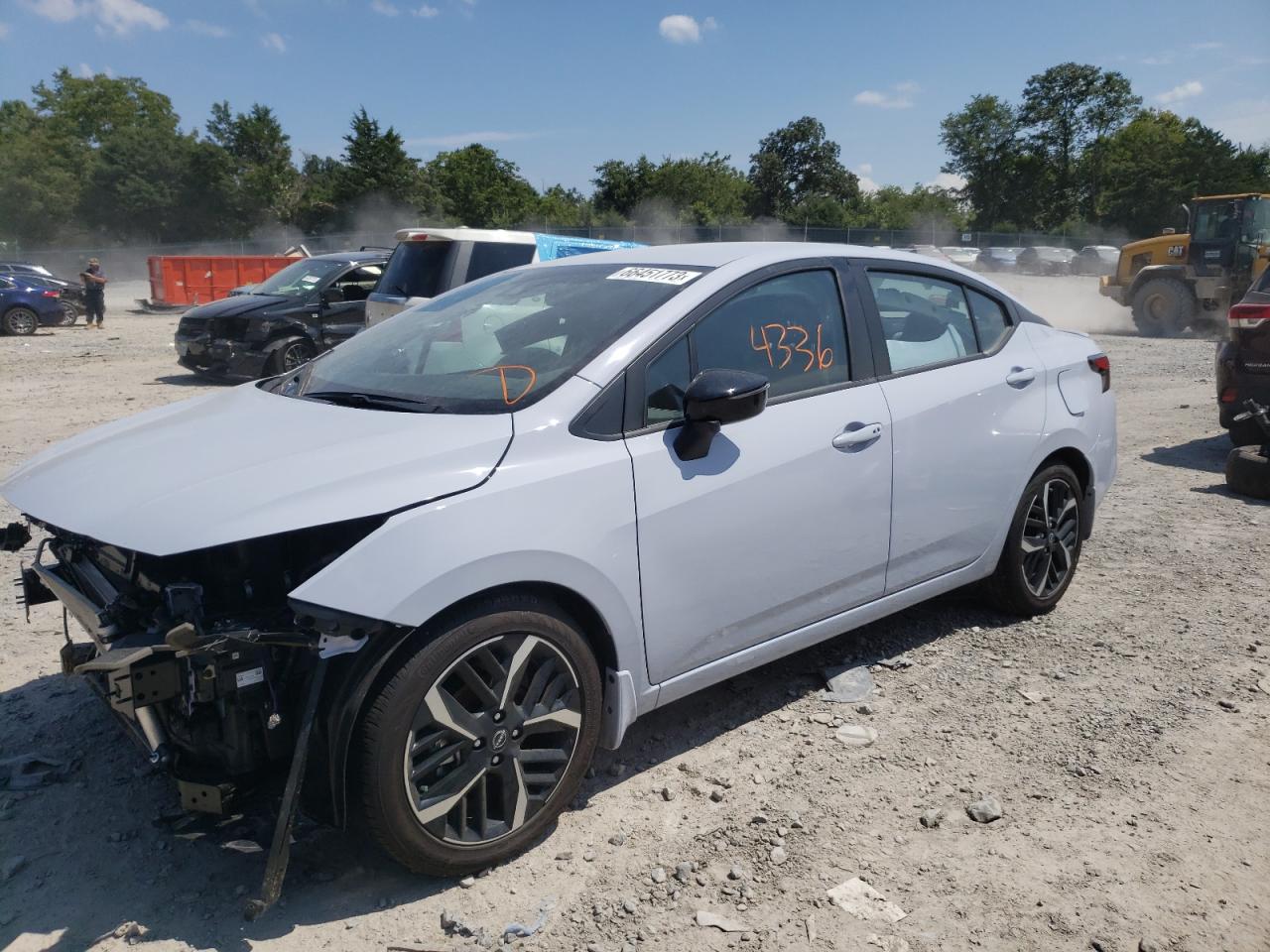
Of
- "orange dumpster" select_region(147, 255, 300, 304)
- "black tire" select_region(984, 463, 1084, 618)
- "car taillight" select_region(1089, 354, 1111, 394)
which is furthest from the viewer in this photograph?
"orange dumpster" select_region(147, 255, 300, 304)

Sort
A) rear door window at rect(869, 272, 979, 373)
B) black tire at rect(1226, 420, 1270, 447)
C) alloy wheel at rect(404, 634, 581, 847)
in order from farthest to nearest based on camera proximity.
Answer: black tire at rect(1226, 420, 1270, 447), rear door window at rect(869, 272, 979, 373), alloy wheel at rect(404, 634, 581, 847)

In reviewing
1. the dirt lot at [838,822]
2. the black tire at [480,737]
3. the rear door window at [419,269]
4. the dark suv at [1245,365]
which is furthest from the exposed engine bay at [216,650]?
the rear door window at [419,269]

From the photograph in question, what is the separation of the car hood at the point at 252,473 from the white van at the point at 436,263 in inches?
303

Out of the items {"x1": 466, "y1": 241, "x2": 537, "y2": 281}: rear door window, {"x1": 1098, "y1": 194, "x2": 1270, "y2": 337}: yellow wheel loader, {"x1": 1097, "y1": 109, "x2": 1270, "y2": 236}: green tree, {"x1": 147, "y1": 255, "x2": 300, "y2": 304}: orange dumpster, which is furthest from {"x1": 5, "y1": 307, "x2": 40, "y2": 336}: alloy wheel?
{"x1": 1097, "y1": 109, "x2": 1270, "y2": 236}: green tree

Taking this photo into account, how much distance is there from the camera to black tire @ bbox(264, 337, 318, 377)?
42.3ft

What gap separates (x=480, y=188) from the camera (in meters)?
62.2

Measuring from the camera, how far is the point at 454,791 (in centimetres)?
Result: 268

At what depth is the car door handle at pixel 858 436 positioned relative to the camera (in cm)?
353

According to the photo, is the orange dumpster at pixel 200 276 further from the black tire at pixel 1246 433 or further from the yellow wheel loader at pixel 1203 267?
the black tire at pixel 1246 433

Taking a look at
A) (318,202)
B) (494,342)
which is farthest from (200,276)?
(318,202)

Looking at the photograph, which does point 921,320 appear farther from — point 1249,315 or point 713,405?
point 1249,315

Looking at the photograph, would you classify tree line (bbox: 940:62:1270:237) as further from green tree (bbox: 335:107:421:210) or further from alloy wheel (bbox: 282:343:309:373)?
alloy wheel (bbox: 282:343:309:373)

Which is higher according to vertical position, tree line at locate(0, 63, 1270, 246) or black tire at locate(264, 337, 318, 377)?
tree line at locate(0, 63, 1270, 246)

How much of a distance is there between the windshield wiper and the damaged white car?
15 millimetres
